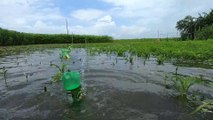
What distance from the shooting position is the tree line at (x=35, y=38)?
3369 cm

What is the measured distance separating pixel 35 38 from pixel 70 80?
3832cm

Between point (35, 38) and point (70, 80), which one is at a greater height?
point (35, 38)

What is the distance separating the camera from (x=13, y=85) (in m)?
8.52

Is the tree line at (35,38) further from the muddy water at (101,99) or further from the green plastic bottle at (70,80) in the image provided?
the green plastic bottle at (70,80)

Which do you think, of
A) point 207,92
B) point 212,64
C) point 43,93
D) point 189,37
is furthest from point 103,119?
point 189,37

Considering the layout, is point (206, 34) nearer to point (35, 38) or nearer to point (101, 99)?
point (35, 38)

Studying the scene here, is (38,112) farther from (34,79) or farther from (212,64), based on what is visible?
(212,64)

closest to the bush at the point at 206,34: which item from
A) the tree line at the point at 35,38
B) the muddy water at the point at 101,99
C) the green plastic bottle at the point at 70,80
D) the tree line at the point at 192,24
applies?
the tree line at the point at 192,24

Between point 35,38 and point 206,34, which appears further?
point 35,38

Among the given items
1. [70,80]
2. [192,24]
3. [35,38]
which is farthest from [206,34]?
[70,80]

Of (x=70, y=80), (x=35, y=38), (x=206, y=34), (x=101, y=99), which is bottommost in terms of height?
(x=101, y=99)

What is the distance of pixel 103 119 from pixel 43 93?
2.66 metres

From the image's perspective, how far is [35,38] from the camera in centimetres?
4256

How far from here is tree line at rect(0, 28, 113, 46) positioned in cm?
3369
